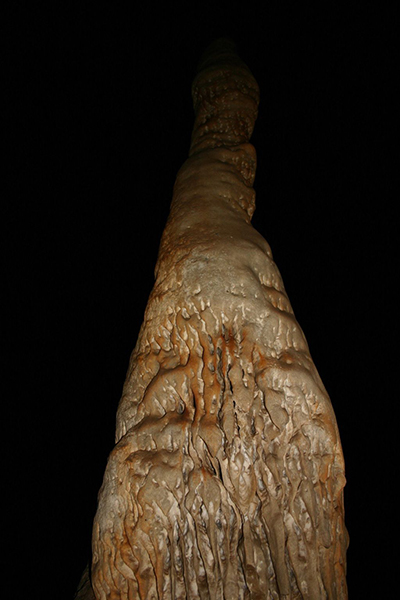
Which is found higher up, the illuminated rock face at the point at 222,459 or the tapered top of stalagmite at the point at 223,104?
the tapered top of stalagmite at the point at 223,104

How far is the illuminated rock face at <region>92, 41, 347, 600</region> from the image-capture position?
908 mm

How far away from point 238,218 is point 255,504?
982 millimetres

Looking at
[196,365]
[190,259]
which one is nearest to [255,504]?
[196,365]

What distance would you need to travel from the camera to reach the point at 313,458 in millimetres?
958

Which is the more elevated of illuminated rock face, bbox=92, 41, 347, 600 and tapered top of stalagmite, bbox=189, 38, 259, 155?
tapered top of stalagmite, bbox=189, 38, 259, 155

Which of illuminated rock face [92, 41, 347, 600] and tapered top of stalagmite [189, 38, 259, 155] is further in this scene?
tapered top of stalagmite [189, 38, 259, 155]

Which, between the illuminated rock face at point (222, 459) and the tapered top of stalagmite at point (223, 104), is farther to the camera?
the tapered top of stalagmite at point (223, 104)

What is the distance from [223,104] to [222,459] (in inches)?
74.3

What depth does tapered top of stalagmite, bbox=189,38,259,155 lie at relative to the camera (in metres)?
1.97

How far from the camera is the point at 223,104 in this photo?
6.86 ft

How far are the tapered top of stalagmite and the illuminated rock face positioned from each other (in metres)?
1.03

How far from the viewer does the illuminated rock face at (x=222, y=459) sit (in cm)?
91

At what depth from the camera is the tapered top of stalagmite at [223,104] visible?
197 centimetres

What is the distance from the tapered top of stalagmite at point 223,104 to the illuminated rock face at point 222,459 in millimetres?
1029
